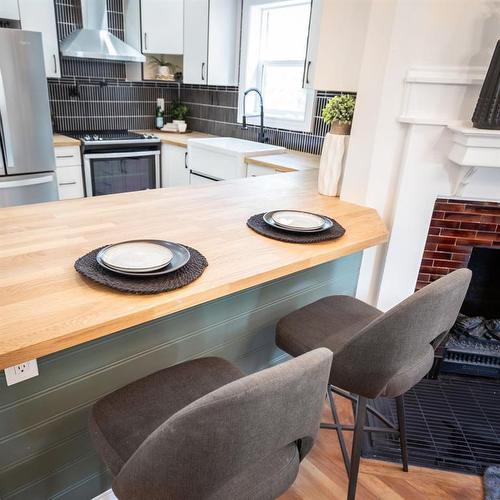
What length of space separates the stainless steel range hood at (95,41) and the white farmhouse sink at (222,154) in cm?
107

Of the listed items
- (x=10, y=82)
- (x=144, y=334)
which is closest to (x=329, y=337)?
(x=144, y=334)

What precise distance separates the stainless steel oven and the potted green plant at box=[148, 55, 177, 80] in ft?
2.41

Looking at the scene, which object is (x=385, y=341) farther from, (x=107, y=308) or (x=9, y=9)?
(x=9, y=9)

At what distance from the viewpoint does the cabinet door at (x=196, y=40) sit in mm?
3721

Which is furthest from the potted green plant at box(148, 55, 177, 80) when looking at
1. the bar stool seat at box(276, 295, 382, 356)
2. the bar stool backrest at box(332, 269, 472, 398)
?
the bar stool backrest at box(332, 269, 472, 398)

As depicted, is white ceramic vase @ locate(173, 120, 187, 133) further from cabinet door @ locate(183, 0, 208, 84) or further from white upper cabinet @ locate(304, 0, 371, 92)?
white upper cabinet @ locate(304, 0, 371, 92)

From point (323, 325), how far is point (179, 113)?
149 inches

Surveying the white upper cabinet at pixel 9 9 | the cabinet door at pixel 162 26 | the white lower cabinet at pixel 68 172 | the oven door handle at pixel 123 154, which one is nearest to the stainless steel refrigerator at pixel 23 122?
the white lower cabinet at pixel 68 172

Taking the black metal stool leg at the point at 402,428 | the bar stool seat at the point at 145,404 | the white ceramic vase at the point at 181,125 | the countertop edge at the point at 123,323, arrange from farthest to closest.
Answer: the white ceramic vase at the point at 181,125
the black metal stool leg at the point at 402,428
the bar stool seat at the point at 145,404
the countertop edge at the point at 123,323

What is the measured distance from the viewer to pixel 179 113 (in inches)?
182

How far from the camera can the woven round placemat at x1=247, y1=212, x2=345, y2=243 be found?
1441mm

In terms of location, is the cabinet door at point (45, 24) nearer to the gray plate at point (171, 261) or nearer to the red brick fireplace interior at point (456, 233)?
the gray plate at point (171, 261)

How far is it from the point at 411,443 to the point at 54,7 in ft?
13.9

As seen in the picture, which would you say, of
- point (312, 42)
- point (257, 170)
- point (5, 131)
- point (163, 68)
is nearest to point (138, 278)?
point (257, 170)
